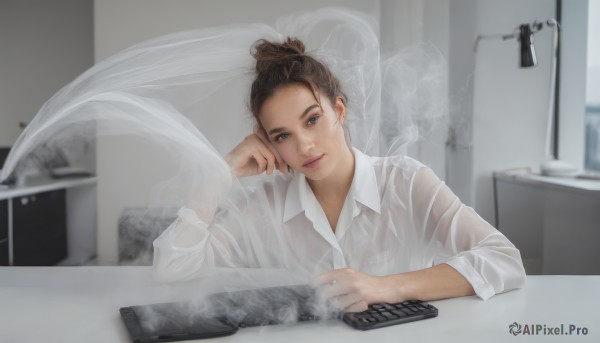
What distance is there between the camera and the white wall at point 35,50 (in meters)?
2.83

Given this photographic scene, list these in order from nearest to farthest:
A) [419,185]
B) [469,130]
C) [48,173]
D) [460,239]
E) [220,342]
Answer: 1. [220,342]
2. [460,239]
3. [419,185]
4. [469,130]
5. [48,173]

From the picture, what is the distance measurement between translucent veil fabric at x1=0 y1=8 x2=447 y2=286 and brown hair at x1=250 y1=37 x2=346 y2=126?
5 cm

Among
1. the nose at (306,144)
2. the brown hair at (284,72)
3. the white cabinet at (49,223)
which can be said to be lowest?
the white cabinet at (49,223)

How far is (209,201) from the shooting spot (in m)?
1.04

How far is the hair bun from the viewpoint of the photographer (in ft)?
3.49

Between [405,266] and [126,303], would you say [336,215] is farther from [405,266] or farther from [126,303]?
[126,303]

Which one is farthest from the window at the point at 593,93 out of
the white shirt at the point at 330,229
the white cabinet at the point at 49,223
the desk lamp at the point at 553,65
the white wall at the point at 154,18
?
the white cabinet at the point at 49,223

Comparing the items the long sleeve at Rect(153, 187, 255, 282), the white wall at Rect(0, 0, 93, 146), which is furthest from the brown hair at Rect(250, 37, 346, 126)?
the white wall at Rect(0, 0, 93, 146)

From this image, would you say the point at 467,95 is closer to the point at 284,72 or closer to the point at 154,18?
the point at 284,72

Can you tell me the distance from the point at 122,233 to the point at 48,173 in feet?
2.18

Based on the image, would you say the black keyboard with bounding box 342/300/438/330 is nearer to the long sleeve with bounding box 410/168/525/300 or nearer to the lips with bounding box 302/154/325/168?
the long sleeve with bounding box 410/168/525/300

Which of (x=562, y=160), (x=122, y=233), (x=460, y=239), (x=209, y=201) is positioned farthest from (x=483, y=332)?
(x=122, y=233)

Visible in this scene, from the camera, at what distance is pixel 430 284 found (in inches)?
31.3

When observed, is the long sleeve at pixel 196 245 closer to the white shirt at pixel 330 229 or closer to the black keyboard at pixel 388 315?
the white shirt at pixel 330 229
